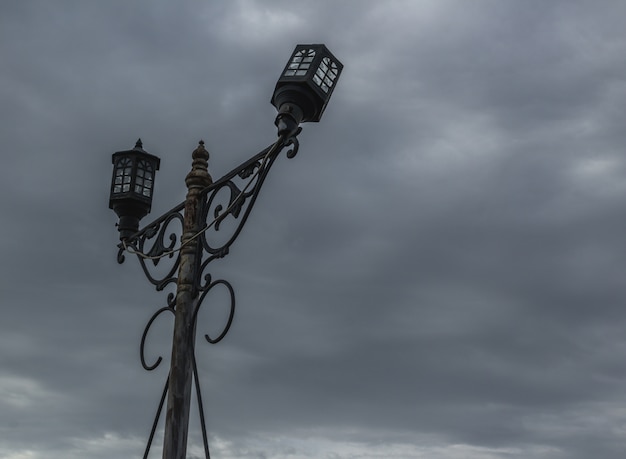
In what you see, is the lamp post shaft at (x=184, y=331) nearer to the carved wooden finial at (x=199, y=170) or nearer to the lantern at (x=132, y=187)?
the carved wooden finial at (x=199, y=170)

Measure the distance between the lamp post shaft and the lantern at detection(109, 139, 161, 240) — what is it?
81 cm

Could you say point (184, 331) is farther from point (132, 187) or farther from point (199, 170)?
point (132, 187)

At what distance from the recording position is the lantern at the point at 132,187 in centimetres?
739

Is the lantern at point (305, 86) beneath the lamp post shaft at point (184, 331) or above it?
above

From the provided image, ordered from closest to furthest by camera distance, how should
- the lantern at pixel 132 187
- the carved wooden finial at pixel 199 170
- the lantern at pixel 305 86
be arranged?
the lantern at pixel 305 86 → the carved wooden finial at pixel 199 170 → the lantern at pixel 132 187

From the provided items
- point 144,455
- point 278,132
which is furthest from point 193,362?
point 278,132

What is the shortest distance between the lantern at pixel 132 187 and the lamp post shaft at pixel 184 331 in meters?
0.81

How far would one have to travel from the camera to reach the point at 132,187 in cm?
739

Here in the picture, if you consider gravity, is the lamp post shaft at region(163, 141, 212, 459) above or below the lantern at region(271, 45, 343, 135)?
below

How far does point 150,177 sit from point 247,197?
1.67 m

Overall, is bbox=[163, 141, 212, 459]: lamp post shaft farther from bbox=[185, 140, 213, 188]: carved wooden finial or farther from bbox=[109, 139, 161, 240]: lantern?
bbox=[109, 139, 161, 240]: lantern

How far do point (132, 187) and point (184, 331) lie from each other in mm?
1774

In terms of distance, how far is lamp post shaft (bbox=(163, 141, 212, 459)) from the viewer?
236 inches

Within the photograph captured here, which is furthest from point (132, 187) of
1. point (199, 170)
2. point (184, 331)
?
point (184, 331)
